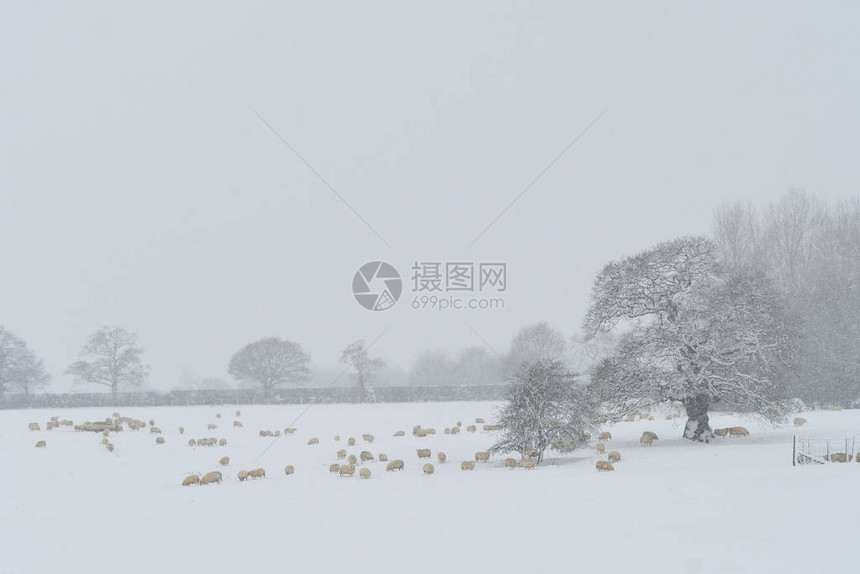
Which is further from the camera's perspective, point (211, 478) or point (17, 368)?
point (17, 368)

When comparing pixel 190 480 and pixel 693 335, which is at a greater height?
pixel 693 335

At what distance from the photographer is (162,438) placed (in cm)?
3372

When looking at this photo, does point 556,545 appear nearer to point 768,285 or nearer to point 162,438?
point 768,285

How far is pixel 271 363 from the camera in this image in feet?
219

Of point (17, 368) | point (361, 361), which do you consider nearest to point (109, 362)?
point (17, 368)

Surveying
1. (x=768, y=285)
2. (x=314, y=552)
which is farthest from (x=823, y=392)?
(x=314, y=552)

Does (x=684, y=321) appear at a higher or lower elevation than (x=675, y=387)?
higher

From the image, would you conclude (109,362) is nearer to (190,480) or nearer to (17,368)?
(17,368)

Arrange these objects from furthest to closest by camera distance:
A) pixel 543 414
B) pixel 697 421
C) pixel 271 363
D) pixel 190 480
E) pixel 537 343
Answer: pixel 537 343, pixel 271 363, pixel 697 421, pixel 543 414, pixel 190 480

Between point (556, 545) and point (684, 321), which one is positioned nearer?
point (556, 545)

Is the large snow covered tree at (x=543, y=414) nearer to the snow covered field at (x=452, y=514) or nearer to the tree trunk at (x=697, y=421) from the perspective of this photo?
the snow covered field at (x=452, y=514)

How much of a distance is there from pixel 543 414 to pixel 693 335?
6.98 m

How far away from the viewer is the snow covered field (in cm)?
1083

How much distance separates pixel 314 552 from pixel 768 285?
2307 centimetres
